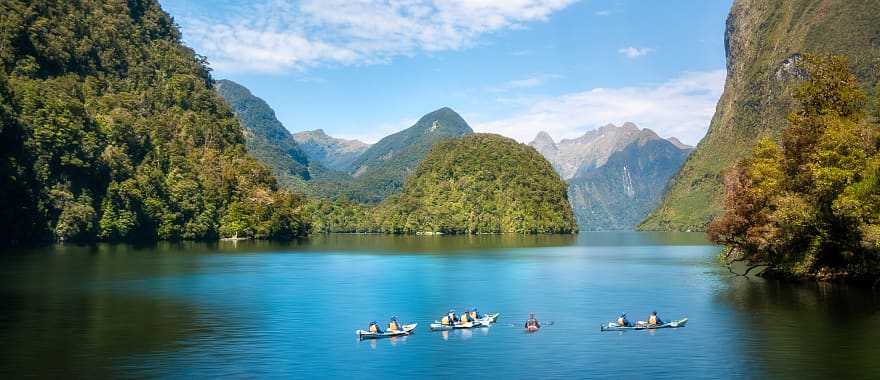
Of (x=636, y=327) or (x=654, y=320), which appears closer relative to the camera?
(x=636, y=327)

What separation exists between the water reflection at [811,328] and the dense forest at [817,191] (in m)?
4.05

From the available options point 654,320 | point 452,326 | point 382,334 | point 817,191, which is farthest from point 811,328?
point 382,334

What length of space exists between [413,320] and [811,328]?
32.8m

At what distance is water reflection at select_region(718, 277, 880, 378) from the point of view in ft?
152

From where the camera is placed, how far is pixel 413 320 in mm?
68375

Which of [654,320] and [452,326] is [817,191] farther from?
[452,326]

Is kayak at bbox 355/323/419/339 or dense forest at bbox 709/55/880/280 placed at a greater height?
dense forest at bbox 709/55/880/280

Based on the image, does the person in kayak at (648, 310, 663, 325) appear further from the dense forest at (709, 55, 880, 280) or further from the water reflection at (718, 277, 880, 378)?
the dense forest at (709, 55, 880, 280)

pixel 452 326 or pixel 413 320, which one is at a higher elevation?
pixel 452 326

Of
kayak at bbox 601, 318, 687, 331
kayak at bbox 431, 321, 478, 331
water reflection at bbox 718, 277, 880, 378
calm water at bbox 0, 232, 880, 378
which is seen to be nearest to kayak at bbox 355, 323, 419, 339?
calm water at bbox 0, 232, 880, 378

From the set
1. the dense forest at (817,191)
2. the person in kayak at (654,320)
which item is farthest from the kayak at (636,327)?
the dense forest at (817,191)

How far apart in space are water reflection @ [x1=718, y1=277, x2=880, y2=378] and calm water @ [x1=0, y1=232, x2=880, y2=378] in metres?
0.17

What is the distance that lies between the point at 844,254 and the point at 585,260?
75.9m

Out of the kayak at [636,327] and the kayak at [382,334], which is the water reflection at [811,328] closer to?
the kayak at [636,327]
